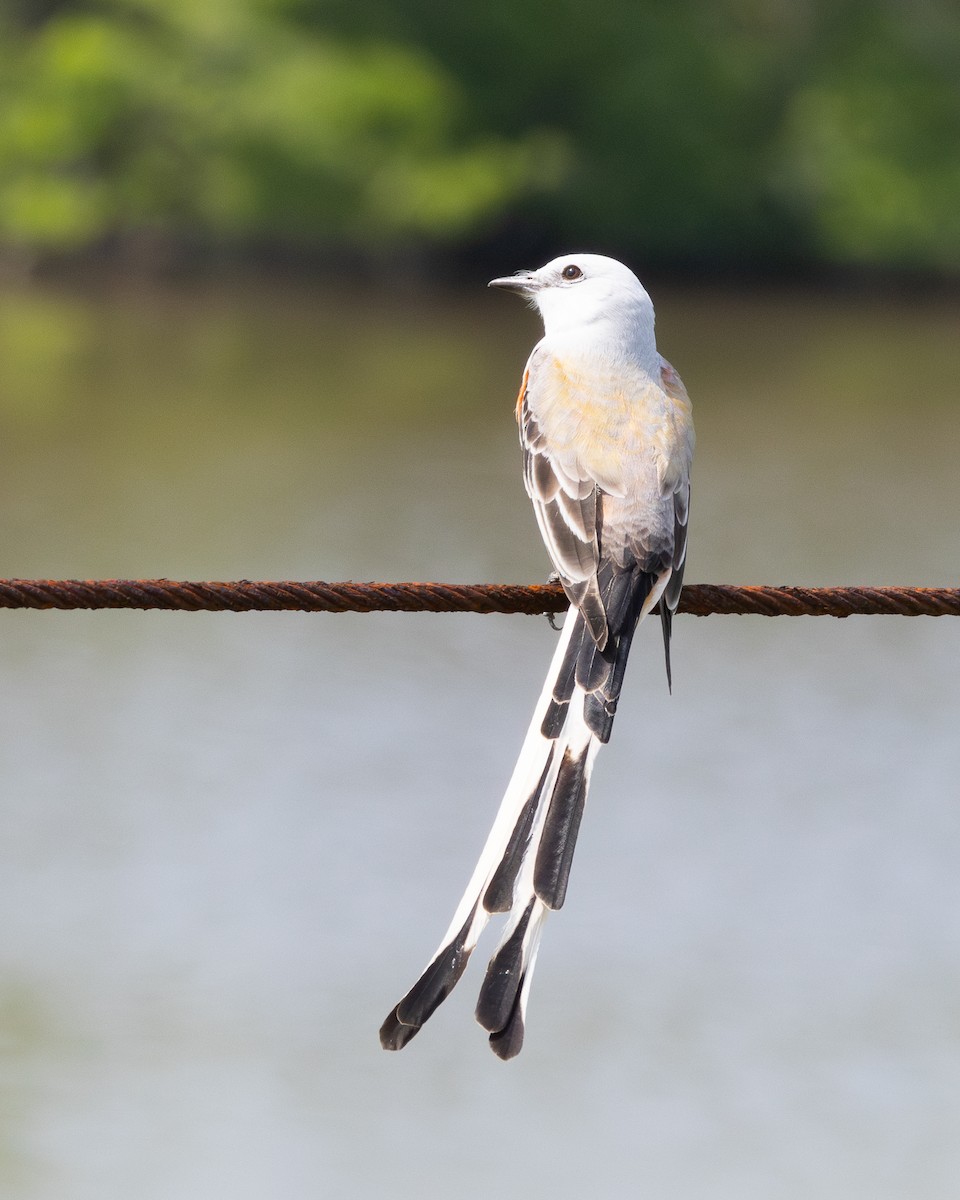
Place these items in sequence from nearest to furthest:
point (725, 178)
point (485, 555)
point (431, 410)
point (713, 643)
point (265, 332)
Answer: point (713, 643) → point (485, 555) → point (431, 410) → point (265, 332) → point (725, 178)

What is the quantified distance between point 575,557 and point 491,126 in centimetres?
3062

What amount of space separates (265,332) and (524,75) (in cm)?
1013

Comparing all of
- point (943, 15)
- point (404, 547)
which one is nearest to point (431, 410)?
point (404, 547)

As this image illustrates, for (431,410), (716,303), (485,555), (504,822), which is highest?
(504,822)

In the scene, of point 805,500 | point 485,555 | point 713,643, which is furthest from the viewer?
point 805,500

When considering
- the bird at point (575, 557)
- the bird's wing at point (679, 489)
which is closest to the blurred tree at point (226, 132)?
the bird at point (575, 557)

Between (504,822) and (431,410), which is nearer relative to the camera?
(504,822)

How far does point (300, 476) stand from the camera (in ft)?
50.0

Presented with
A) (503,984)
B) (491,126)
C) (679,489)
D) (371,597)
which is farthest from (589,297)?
(491,126)

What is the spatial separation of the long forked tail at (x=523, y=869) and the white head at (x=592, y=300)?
53.2 inches

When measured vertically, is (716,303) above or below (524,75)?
below

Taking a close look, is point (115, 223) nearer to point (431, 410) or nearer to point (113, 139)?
point (113, 139)

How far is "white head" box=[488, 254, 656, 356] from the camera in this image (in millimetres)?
4082

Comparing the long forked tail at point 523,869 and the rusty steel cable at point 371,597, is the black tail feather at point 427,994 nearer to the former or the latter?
the long forked tail at point 523,869
